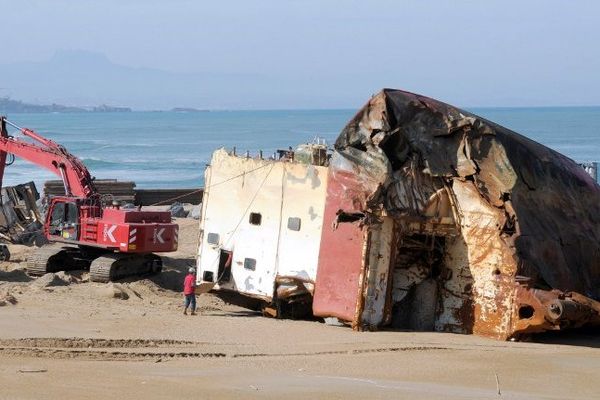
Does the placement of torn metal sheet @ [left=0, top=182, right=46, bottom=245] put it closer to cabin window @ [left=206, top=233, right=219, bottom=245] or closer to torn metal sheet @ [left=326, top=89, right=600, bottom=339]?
cabin window @ [left=206, top=233, right=219, bottom=245]

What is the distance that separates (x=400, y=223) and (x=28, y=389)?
7371 mm

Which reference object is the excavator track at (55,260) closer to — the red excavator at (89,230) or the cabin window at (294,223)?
the red excavator at (89,230)

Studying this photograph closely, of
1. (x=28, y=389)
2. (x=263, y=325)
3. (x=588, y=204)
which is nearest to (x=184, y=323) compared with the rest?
(x=263, y=325)

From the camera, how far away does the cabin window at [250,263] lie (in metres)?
18.9

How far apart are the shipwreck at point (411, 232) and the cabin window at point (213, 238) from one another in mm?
51

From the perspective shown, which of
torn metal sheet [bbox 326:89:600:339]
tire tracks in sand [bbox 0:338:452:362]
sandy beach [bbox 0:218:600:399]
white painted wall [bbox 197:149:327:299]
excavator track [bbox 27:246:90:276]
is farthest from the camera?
excavator track [bbox 27:246:90:276]

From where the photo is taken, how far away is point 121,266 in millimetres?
22344

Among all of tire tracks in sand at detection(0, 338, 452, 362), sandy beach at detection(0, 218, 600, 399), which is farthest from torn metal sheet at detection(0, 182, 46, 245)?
tire tracks in sand at detection(0, 338, 452, 362)

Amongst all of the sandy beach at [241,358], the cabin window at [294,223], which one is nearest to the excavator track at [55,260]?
the sandy beach at [241,358]

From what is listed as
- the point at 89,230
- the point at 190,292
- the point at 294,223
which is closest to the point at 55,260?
the point at 89,230

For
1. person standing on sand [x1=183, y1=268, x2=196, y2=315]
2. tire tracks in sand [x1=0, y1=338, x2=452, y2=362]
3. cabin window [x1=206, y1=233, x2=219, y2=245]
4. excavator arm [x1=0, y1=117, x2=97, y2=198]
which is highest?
excavator arm [x1=0, y1=117, x2=97, y2=198]

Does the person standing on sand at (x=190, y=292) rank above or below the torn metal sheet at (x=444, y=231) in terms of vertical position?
below

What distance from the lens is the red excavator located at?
2209cm

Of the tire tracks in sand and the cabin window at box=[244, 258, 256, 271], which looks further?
the cabin window at box=[244, 258, 256, 271]
